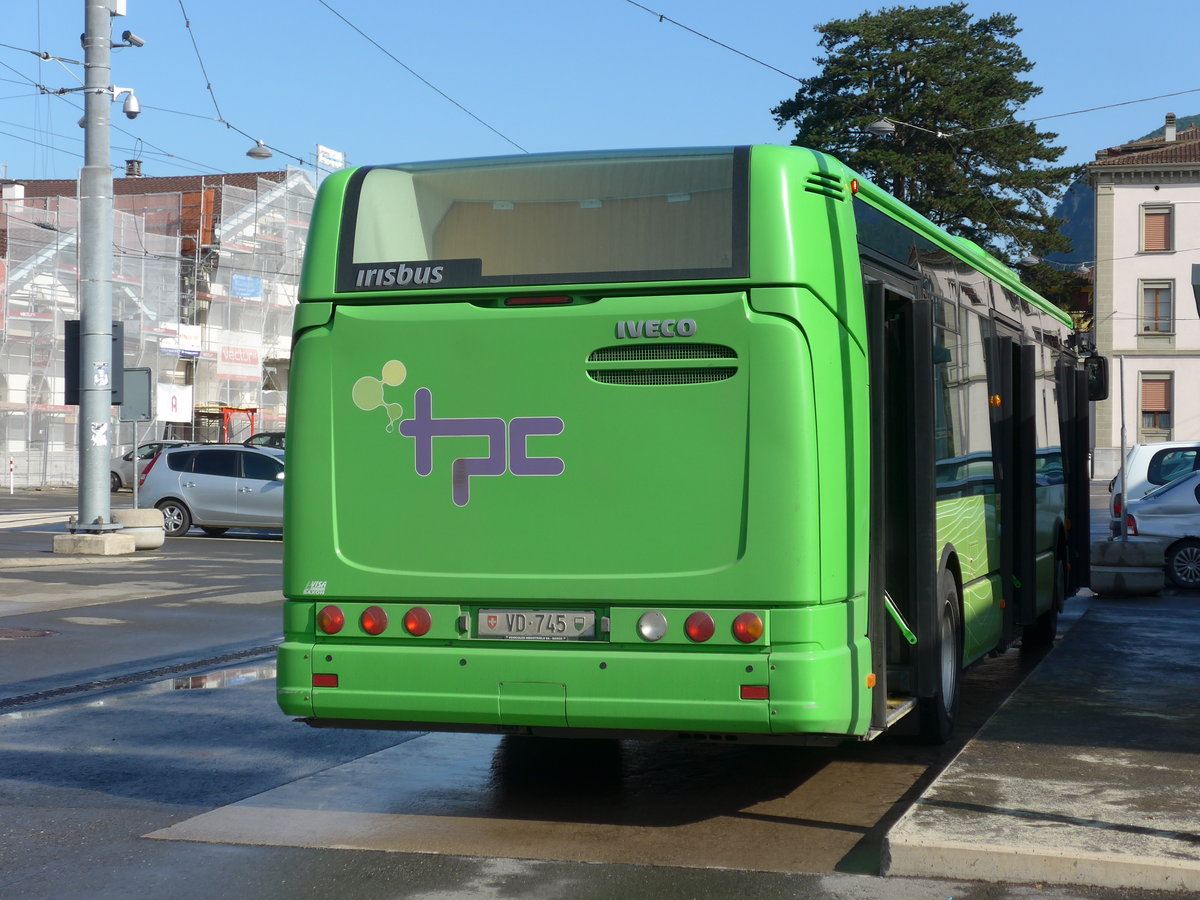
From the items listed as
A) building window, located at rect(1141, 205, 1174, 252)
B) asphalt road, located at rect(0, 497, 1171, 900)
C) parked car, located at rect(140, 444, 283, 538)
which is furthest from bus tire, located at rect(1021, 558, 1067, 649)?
building window, located at rect(1141, 205, 1174, 252)

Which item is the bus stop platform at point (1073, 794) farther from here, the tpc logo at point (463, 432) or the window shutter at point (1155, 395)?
the window shutter at point (1155, 395)

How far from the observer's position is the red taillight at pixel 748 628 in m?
6.25

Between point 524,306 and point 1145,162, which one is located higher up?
point 1145,162

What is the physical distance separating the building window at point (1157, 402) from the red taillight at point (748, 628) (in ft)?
216

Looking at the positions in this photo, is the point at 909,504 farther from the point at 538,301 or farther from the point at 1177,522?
the point at 1177,522

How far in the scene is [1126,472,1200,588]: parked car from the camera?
1944 cm

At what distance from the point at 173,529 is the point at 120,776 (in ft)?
65.3

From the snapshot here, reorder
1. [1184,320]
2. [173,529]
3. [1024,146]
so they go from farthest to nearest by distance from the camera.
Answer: [1184,320] < [1024,146] < [173,529]

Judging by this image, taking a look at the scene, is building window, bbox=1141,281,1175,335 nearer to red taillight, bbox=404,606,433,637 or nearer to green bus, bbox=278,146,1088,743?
green bus, bbox=278,146,1088,743

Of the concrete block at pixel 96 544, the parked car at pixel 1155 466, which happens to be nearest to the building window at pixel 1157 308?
the parked car at pixel 1155 466

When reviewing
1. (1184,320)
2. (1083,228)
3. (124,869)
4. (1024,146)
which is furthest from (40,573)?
(1083,228)

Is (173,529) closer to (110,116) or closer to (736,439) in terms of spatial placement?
(110,116)

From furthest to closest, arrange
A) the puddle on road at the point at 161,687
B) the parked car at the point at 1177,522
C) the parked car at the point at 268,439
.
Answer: the parked car at the point at 268,439 → the parked car at the point at 1177,522 → the puddle on road at the point at 161,687

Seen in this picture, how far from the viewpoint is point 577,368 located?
21.4ft
